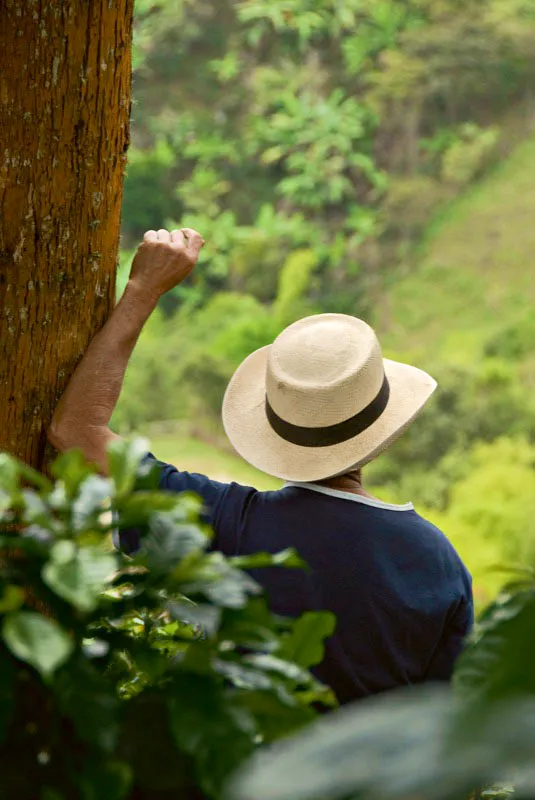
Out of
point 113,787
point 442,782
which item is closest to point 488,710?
point 442,782

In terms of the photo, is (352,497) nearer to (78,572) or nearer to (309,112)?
(78,572)

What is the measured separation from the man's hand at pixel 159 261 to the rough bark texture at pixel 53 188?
0.13 ft

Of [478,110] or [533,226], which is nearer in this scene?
[533,226]

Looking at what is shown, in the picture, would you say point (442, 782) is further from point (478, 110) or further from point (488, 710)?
point (478, 110)

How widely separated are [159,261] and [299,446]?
28cm

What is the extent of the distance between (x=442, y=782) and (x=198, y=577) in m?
0.27

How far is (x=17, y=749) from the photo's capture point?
26.8 inches

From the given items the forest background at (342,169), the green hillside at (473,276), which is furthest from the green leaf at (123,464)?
the green hillside at (473,276)

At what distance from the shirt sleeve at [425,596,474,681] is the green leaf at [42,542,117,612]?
0.63m

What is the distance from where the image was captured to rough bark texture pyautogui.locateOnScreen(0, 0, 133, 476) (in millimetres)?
1166

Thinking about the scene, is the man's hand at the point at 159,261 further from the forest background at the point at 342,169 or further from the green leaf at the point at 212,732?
the forest background at the point at 342,169

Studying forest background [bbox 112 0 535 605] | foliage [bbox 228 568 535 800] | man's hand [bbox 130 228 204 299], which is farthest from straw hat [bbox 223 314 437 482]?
forest background [bbox 112 0 535 605]

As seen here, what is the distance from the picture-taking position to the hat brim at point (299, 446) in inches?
48.6

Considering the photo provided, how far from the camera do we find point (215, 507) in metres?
1.20
